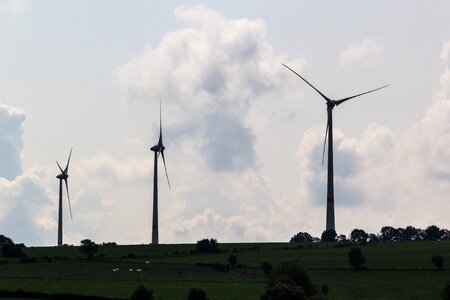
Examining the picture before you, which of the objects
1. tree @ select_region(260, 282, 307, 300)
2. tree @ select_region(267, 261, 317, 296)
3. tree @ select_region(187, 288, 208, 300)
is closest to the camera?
tree @ select_region(260, 282, 307, 300)

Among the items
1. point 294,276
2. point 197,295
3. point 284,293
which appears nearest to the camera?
point 284,293

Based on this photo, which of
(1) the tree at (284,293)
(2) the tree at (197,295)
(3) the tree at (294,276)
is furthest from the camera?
(3) the tree at (294,276)

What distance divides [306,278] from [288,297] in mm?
25258

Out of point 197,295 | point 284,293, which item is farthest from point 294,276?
point 284,293

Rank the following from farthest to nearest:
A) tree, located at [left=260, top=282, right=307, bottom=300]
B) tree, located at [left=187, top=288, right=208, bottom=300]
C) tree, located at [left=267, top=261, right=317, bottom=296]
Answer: tree, located at [left=267, top=261, right=317, bottom=296] → tree, located at [left=187, top=288, right=208, bottom=300] → tree, located at [left=260, top=282, right=307, bottom=300]

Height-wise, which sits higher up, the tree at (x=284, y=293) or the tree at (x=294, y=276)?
the tree at (x=294, y=276)

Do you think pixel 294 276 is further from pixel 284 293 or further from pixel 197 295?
pixel 284 293

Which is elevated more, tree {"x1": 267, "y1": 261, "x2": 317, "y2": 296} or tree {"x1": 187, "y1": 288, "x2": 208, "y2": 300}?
tree {"x1": 267, "y1": 261, "x2": 317, "y2": 296}

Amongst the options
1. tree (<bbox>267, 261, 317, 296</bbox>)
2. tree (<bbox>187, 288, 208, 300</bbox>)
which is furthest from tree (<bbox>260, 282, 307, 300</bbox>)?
tree (<bbox>267, 261, 317, 296</bbox>)

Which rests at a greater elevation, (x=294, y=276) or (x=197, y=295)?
(x=294, y=276)

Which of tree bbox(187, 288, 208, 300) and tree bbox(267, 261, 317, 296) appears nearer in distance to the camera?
tree bbox(187, 288, 208, 300)

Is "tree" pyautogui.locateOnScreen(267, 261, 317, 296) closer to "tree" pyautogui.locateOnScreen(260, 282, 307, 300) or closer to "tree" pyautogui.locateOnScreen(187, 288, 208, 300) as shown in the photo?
"tree" pyautogui.locateOnScreen(187, 288, 208, 300)

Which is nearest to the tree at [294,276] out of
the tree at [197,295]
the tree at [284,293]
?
the tree at [197,295]

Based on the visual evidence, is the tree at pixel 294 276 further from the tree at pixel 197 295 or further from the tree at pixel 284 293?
the tree at pixel 284 293
